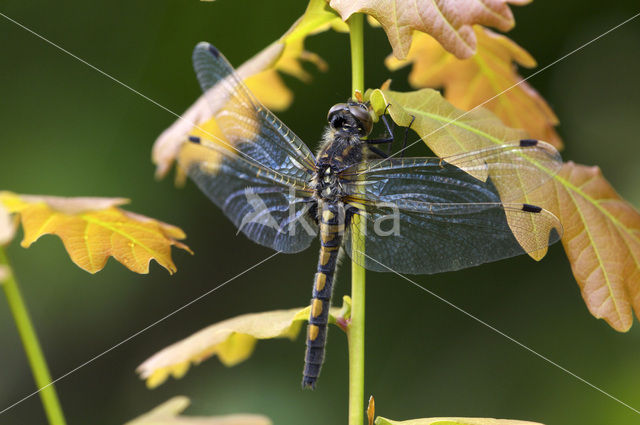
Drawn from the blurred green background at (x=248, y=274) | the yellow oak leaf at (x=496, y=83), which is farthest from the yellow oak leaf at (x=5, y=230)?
the blurred green background at (x=248, y=274)

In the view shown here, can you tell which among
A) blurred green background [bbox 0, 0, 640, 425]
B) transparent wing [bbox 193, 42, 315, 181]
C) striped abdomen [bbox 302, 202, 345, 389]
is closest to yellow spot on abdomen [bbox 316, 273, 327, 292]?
striped abdomen [bbox 302, 202, 345, 389]

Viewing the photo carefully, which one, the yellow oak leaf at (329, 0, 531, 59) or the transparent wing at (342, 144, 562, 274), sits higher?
the yellow oak leaf at (329, 0, 531, 59)

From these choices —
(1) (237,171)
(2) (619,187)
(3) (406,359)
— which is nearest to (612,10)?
(2) (619,187)

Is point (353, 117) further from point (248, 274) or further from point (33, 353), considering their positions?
point (248, 274)

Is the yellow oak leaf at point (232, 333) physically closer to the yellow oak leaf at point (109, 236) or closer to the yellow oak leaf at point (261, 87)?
the yellow oak leaf at point (109, 236)

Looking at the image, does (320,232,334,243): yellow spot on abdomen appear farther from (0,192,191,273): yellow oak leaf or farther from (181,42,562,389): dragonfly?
(0,192,191,273): yellow oak leaf

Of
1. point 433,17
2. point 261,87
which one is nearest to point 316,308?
point 433,17

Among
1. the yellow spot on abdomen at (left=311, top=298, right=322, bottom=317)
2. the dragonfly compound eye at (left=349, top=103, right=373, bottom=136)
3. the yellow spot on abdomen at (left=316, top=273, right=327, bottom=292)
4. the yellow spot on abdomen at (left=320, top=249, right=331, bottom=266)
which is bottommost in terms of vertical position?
the yellow spot on abdomen at (left=311, top=298, right=322, bottom=317)
